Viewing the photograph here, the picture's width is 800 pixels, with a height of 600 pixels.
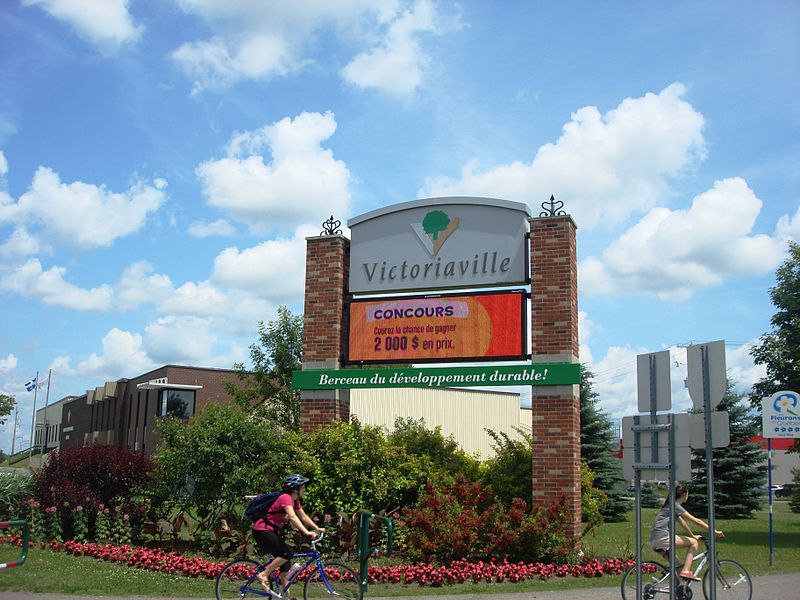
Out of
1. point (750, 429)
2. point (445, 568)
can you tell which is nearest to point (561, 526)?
point (445, 568)

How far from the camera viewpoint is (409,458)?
15680 mm

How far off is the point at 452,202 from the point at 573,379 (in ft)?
15.1

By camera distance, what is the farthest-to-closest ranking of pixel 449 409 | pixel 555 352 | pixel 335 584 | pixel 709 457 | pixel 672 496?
pixel 449 409
pixel 555 352
pixel 335 584
pixel 672 496
pixel 709 457

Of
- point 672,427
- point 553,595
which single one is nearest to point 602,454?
point 553,595

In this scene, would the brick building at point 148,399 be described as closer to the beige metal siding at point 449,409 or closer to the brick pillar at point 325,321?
the beige metal siding at point 449,409

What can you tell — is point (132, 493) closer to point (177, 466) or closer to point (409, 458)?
point (177, 466)

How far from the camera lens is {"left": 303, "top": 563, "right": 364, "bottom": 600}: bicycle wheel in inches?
374

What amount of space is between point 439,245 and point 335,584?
8778 millimetres

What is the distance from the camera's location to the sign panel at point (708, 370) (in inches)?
339

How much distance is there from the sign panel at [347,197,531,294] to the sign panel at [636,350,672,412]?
687cm

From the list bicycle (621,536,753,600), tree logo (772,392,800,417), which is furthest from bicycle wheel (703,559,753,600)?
tree logo (772,392,800,417)

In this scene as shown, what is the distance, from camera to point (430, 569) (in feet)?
41.3

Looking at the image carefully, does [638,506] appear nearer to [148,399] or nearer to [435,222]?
[435,222]

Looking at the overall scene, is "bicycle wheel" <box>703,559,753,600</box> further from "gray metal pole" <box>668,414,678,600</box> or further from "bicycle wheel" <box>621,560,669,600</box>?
"gray metal pole" <box>668,414,678,600</box>
